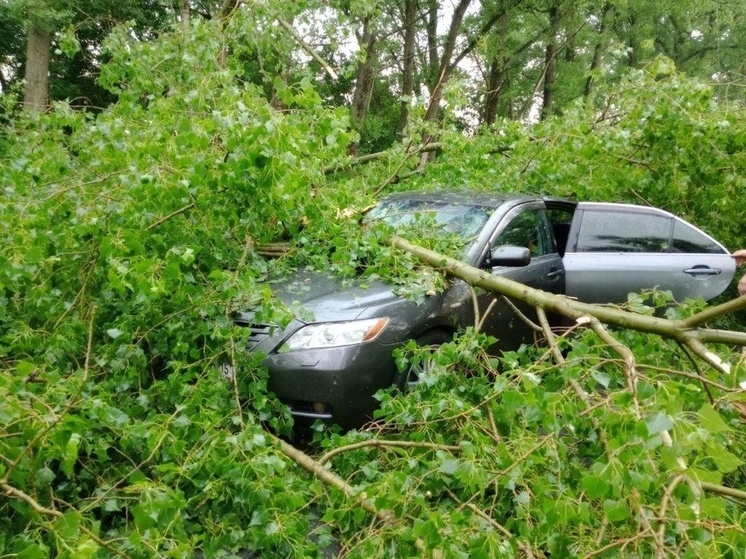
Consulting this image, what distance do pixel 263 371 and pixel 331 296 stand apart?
68 cm

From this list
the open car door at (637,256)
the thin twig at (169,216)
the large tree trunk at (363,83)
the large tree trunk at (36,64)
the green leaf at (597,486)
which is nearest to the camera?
the green leaf at (597,486)

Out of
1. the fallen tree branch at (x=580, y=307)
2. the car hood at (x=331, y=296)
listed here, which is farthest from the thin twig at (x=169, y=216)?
the fallen tree branch at (x=580, y=307)

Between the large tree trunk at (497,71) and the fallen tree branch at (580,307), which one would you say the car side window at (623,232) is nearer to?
the fallen tree branch at (580,307)

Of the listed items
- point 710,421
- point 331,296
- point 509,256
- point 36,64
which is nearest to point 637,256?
point 509,256

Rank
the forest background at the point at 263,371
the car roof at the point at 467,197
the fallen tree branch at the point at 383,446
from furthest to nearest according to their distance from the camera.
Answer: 1. the car roof at the point at 467,197
2. the fallen tree branch at the point at 383,446
3. the forest background at the point at 263,371

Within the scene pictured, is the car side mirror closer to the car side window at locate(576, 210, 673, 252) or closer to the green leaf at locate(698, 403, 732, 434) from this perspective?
the car side window at locate(576, 210, 673, 252)

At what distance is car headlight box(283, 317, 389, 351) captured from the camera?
3.00m

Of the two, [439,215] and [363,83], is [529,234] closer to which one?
[439,215]

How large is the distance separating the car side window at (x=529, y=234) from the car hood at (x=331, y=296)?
44.8 inches

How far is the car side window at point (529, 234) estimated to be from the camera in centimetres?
412

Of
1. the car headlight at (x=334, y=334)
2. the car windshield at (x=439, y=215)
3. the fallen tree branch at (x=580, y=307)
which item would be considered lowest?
the car headlight at (x=334, y=334)

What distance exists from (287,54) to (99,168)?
4092mm

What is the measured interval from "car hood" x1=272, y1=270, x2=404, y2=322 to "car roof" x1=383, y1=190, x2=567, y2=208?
4.55ft

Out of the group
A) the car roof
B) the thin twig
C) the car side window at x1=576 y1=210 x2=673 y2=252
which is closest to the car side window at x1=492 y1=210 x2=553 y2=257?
the car roof
